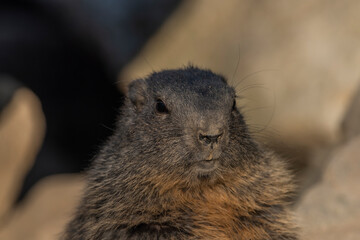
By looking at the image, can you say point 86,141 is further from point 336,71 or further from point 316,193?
point 316,193

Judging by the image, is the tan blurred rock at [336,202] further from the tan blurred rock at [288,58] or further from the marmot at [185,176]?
the tan blurred rock at [288,58]

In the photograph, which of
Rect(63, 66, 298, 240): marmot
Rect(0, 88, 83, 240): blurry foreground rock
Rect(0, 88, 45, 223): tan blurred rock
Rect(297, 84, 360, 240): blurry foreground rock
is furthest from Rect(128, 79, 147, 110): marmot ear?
Rect(0, 88, 45, 223): tan blurred rock

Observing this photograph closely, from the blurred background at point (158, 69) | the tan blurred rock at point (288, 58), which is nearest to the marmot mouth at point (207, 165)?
the blurred background at point (158, 69)

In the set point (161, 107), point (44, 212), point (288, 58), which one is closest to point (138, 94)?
point (161, 107)

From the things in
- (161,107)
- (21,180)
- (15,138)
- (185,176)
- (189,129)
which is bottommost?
(185,176)

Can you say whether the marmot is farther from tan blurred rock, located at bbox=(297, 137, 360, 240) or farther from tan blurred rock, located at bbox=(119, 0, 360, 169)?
tan blurred rock, located at bbox=(119, 0, 360, 169)

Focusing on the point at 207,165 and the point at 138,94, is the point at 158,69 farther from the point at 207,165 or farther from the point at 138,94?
the point at 207,165
